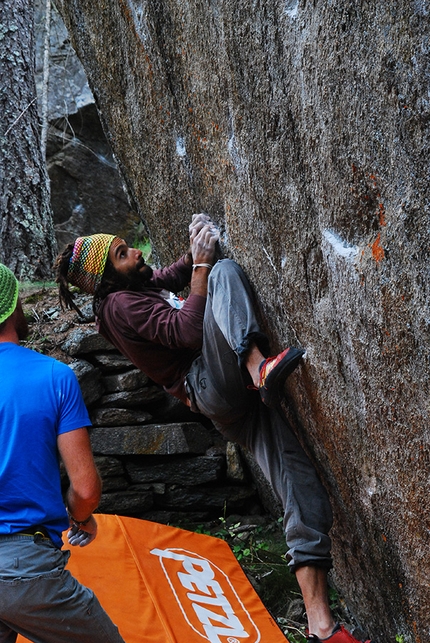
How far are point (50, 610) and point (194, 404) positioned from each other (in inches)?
59.7

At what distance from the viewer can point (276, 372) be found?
10.1ft

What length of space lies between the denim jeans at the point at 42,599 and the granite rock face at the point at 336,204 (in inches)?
54.9

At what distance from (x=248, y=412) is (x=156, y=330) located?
2.31ft

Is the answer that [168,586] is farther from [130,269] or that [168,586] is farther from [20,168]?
[20,168]

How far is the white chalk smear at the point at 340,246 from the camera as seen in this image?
2.74m

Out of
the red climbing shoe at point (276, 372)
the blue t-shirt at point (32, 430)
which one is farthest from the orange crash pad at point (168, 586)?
the red climbing shoe at point (276, 372)

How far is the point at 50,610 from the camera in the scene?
2.71m

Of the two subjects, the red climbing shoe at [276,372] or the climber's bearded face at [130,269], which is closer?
the red climbing shoe at [276,372]

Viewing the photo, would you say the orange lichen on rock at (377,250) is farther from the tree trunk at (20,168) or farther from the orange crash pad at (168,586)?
the tree trunk at (20,168)

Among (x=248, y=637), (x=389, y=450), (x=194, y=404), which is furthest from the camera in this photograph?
(x=248, y=637)

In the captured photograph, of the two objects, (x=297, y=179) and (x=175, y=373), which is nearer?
(x=297, y=179)

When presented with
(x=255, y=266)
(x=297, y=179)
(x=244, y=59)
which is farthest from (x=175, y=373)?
(x=244, y=59)

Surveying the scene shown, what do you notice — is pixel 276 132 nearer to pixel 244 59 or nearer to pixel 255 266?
pixel 244 59

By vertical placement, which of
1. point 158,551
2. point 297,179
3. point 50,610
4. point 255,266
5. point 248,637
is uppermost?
point 297,179
